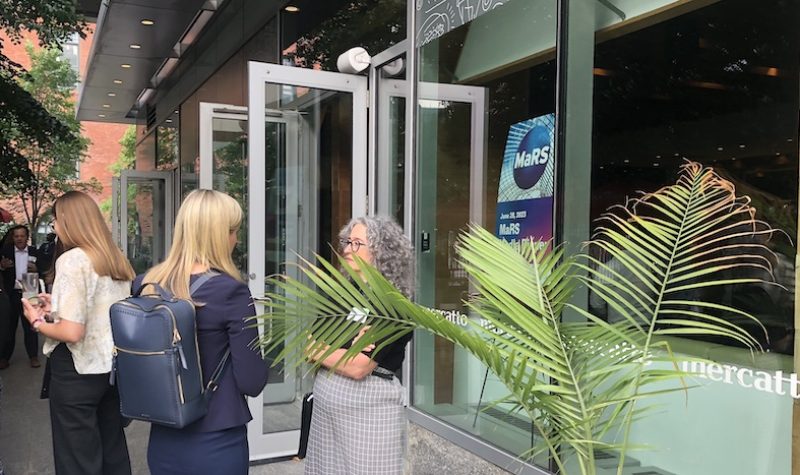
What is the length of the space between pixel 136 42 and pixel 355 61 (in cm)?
632

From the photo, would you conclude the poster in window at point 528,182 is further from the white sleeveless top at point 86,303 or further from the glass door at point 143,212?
the glass door at point 143,212

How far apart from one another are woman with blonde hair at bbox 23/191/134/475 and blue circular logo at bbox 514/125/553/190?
2.09 metres

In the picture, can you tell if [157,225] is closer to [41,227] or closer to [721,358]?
[721,358]

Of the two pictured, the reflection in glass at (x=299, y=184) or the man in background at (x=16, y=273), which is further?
the man in background at (x=16, y=273)

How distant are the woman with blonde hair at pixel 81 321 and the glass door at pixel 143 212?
10065mm

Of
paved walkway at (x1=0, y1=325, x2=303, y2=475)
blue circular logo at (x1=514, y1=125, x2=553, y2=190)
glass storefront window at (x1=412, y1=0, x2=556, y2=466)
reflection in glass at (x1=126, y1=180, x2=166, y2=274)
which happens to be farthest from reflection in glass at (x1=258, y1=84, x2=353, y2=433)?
reflection in glass at (x1=126, y1=180, x2=166, y2=274)

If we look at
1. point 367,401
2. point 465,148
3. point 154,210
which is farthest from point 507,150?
point 154,210

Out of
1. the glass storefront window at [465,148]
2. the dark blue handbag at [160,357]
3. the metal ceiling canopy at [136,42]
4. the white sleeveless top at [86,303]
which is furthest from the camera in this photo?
the metal ceiling canopy at [136,42]

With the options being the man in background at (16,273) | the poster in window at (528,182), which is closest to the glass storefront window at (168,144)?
the man in background at (16,273)

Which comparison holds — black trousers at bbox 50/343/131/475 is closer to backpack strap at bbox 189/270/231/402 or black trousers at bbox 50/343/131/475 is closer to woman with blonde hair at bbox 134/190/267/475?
woman with blonde hair at bbox 134/190/267/475

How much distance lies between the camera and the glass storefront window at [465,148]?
3682 mm

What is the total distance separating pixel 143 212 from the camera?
1356 centimetres

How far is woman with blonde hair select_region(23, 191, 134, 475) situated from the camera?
3.08m

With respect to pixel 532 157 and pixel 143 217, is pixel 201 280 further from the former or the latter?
pixel 143 217
